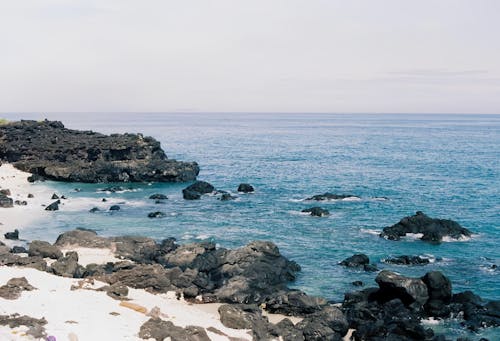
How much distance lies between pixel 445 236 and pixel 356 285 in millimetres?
19310

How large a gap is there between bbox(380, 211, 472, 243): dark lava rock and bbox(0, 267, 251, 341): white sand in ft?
95.1

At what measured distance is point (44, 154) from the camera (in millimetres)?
103188

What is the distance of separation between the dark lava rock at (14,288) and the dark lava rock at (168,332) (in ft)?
24.3

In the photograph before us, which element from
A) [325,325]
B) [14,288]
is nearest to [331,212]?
[325,325]

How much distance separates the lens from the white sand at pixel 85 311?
23328 millimetres

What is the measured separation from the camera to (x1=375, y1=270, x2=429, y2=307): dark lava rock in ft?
111

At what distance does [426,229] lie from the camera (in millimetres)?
55125

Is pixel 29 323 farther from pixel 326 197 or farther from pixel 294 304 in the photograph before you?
pixel 326 197

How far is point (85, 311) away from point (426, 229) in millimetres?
40059

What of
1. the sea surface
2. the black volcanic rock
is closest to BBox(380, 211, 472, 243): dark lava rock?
the sea surface

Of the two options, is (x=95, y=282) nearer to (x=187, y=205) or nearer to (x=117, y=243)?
(x=117, y=243)

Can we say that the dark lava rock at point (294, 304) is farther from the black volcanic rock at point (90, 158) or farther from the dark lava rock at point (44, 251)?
the black volcanic rock at point (90, 158)

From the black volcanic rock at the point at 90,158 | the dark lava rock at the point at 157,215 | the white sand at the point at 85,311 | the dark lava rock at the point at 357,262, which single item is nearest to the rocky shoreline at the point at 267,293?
the white sand at the point at 85,311

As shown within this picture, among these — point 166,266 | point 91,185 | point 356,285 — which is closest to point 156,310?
point 166,266
